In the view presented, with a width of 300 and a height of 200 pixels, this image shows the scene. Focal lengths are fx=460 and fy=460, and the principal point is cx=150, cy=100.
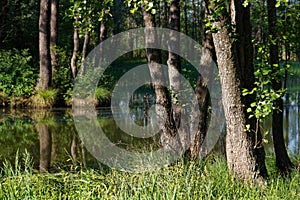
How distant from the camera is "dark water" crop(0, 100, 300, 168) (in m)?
7.66

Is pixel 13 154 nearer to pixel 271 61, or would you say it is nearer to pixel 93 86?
pixel 271 61

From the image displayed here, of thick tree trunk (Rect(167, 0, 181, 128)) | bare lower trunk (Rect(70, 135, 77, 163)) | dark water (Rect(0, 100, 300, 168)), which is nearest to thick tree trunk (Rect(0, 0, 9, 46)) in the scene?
dark water (Rect(0, 100, 300, 168))

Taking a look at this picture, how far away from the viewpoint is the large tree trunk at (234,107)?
4176 mm

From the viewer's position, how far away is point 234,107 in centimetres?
427

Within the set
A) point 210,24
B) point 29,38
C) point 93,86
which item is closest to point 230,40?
point 210,24

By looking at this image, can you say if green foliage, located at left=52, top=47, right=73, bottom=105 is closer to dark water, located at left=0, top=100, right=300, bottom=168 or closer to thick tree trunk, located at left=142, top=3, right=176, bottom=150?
dark water, located at left=0, top=100, right=300, bottom=168

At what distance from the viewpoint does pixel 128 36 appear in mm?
31562

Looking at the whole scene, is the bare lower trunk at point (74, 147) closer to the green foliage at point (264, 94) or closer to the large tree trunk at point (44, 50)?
the green foliage at point (264, 94)

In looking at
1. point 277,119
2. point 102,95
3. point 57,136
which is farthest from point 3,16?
point 277,119

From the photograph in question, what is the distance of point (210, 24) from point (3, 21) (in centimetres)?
2186

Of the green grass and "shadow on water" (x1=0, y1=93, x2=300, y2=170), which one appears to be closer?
the green grass

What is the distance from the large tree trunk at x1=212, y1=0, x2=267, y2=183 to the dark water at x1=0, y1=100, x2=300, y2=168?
1.84m

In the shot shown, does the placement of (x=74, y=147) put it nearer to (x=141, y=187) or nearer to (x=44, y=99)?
(x=141, y=187)

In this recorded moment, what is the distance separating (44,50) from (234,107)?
13.7 meters
